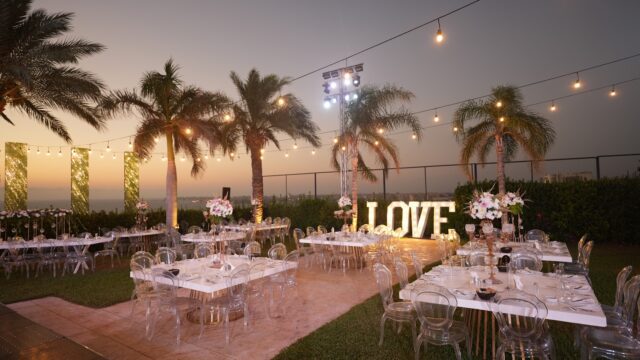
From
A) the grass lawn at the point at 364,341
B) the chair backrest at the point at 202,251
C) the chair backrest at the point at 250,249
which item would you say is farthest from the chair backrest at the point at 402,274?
the chair backrest at the point at 202,251

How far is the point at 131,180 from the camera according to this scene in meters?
16.0

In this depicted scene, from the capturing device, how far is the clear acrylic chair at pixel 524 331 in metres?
3.05

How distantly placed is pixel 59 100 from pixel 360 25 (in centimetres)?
816

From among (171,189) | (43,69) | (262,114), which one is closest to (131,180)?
(171,189)

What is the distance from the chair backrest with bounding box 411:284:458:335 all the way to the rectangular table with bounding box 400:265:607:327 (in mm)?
165

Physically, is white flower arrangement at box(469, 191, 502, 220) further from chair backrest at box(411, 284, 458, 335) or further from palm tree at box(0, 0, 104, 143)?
palm tree at box(0, 0, 104, 143)

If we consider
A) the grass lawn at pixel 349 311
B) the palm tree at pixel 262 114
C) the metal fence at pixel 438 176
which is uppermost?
the palm tree at pixel 262 114

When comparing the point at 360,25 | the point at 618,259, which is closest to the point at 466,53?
the point at 360,25

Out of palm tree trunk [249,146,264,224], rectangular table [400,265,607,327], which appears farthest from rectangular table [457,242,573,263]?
palm tree trunk [249,146,264,224]

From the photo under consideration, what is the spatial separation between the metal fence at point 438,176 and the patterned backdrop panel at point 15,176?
990 centimetres

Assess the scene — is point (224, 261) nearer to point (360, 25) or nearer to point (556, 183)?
point (360, 25)

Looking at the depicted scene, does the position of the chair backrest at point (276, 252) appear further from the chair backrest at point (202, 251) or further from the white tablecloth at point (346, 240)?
the white tablecloth at point (346, 240)

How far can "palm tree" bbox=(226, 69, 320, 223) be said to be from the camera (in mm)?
13086

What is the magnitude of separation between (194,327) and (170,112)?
875cm
